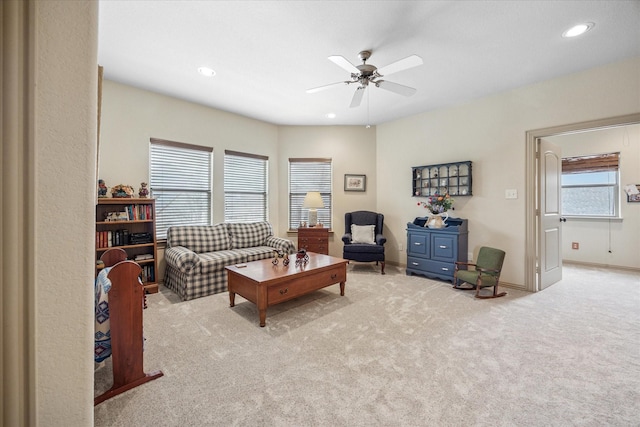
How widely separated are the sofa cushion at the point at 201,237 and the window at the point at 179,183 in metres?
0.26

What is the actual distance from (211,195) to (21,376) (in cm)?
429

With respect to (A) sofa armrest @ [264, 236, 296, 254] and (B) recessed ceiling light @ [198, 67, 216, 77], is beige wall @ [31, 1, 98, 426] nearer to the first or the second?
(B) recessed ceiling light @ [198, 67, 216, 77]

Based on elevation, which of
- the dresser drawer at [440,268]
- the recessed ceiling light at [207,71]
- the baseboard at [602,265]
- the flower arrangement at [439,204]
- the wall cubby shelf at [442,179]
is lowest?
the baseboard at [602,265]

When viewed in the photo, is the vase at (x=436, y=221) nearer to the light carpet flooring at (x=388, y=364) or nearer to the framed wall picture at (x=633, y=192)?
the light carpet flooring at (x=388, y=364)

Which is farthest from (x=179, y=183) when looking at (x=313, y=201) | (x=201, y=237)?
(x=313, y=201)

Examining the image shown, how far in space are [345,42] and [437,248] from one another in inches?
121

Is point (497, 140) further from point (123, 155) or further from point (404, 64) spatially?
point (123, 155)

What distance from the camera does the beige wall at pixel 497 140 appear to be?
3.19 metres

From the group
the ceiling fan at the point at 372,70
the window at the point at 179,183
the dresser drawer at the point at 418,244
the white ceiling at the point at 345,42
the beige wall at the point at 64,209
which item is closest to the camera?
the beige wall at the point at 64,209

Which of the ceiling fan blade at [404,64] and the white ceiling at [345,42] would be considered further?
the ceiling fan blade at [404,64]

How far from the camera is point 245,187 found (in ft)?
16.5

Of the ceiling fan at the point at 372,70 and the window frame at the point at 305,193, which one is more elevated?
the ceiling fan at the point at 372,70

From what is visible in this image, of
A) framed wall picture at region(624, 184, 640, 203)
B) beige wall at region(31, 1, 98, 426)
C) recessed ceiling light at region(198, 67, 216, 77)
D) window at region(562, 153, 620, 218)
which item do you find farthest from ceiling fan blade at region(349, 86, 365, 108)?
framed wall picture at region(624, 184, 640, 203)

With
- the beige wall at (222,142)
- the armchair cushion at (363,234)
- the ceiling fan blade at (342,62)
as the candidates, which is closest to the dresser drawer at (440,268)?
the armchair cushion at (363,234)
